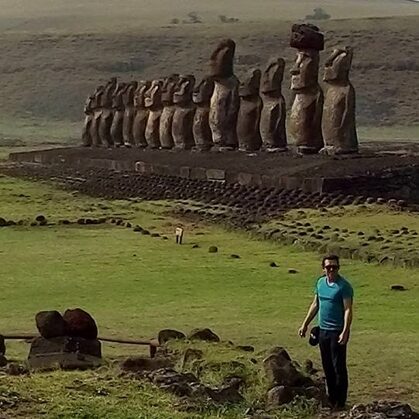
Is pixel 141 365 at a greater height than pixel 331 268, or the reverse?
pixel 331 268

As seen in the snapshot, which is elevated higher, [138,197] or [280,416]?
[280,416]

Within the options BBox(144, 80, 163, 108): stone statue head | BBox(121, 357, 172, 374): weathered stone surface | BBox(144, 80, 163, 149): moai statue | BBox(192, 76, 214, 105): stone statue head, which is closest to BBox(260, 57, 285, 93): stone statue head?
BBox(192, 76, 214, 105): stone statue head

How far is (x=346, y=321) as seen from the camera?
901 cm

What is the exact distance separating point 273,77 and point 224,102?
2.24 m

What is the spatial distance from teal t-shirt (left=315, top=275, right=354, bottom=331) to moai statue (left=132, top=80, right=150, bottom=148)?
2694cm

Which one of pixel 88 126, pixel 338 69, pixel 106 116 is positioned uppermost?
pixel 338 69

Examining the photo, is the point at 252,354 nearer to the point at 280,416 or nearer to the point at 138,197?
the point at 280,416

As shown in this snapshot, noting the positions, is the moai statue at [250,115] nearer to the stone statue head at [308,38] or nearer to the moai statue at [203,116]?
the moai statue at [203,116]

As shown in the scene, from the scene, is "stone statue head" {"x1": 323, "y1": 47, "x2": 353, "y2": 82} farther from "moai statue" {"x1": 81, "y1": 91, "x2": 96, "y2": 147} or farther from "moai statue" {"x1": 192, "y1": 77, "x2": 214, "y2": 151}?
"moai statue" {"x1": 81, "y1": 91, "x2": 96, "y2": 147}

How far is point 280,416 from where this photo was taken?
8508 mm

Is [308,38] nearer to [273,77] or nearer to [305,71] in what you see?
[305,71]

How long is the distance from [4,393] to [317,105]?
18499 mm

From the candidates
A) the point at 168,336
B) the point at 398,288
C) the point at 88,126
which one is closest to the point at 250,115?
the point at 88,126

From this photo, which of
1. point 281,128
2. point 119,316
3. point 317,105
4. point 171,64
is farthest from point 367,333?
point 171,64
